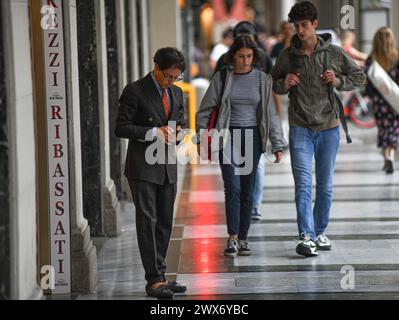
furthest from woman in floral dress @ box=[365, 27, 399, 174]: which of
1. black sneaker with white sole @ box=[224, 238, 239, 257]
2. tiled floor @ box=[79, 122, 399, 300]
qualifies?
black sneaker with white sole @ box=[224, 238, 239, 257]

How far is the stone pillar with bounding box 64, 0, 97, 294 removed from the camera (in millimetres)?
7852

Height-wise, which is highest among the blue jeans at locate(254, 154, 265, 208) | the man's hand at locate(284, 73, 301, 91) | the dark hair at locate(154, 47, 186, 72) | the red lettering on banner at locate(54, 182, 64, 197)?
the dark hair at locate(154, 47, 186, 72)

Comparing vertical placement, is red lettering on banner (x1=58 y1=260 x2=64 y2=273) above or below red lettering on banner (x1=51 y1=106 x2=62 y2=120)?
below

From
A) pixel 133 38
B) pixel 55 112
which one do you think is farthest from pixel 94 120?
pixel 133 38

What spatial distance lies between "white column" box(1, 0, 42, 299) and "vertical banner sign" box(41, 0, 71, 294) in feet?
3.03

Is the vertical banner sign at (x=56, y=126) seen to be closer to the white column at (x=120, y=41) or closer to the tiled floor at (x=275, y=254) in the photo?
the tiled floor at (x=275, y=254)

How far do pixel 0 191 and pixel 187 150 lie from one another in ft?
39.3

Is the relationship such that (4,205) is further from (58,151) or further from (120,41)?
(120,41)

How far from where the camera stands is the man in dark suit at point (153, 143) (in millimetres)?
7387

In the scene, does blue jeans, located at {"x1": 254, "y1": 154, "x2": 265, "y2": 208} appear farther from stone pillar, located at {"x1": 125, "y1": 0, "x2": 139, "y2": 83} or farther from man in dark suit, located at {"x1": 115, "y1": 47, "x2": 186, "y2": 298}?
man in dark suit, located at {"x1": 115, "y1": 47, "x2": 186, "y2": 298}

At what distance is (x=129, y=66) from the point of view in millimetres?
13648

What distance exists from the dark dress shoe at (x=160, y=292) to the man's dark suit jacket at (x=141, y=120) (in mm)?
776

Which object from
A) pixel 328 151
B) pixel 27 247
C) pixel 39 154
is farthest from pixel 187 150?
pixel 27 247
